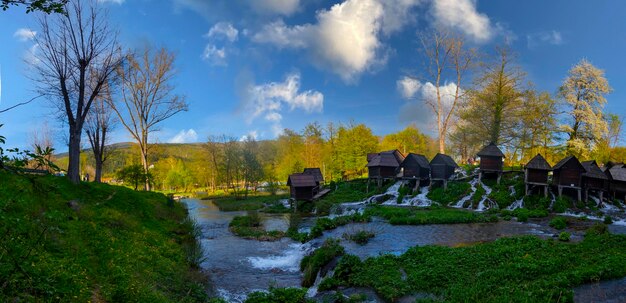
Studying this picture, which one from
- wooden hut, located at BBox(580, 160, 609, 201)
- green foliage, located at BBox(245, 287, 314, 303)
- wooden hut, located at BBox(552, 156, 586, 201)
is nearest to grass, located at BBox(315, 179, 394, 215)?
wooden hut, located at BBox(552, 156, 586, 201)

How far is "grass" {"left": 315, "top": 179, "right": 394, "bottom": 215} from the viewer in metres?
39.2

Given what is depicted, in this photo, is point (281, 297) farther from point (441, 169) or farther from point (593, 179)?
point (593, 179)

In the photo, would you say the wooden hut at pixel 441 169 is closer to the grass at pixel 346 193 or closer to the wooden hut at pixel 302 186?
the grass at pixel 346 193

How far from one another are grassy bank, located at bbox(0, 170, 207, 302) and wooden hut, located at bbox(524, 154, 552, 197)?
1276 inches

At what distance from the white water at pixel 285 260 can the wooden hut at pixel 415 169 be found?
26.9m

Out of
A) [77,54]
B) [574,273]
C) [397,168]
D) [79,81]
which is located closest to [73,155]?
[79,81]

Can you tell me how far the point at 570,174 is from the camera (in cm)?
3278

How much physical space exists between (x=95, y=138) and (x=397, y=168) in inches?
1422

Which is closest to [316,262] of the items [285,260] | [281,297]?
[285,260]

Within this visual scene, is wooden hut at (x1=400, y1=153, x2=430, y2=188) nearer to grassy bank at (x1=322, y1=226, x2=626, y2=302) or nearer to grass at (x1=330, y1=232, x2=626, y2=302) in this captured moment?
grass at (x1=330, y1=232, x2=626, y2=302)

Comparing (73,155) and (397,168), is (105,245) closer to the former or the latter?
(73,155)

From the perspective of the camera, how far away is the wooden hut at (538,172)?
3362 centimetres

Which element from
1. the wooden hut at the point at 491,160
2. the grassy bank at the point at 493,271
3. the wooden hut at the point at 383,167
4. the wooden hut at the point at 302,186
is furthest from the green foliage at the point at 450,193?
the grassy bank at the point at 493,271

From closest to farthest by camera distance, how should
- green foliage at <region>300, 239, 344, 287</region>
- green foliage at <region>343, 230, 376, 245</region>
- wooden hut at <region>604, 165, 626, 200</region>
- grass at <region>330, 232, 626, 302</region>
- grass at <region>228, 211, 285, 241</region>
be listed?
grass at <region>330, 232, 626, 302</region> < green foliage at <region>300, 239, 344, 287</region> < green foliage at <region>343, 230, 376, 245</region> < grass at <region>228, 211, 285, 241</region> < wooden hut at <region>604, 165, 626, 200</region>
